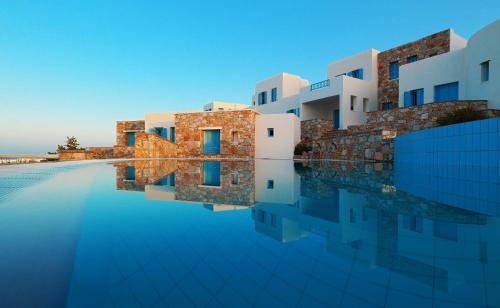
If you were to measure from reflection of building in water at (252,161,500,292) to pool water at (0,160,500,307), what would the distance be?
0.01 meters

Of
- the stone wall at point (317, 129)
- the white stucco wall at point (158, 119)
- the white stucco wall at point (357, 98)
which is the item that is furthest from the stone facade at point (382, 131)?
the white stucco wall at point (158, 119)

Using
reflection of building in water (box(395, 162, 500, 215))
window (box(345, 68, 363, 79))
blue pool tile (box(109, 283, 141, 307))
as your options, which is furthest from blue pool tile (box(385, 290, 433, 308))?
window (box(345, 68, 363, 79))

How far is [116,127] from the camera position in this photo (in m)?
30.6

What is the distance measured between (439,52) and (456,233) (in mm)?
20995

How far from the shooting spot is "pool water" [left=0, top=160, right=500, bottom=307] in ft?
4.65

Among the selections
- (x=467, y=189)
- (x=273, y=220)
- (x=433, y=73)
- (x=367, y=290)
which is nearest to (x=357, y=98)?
A: (x=433, y=73)

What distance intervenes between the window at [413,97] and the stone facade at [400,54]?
2597 mm

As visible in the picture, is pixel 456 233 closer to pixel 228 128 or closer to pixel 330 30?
pixel 228 128

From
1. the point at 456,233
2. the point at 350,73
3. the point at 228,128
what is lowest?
the point at 456,233

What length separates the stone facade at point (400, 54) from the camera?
1867 cm

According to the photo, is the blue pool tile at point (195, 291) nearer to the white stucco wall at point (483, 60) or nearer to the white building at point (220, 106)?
the white stucco wall at point (483, 60)

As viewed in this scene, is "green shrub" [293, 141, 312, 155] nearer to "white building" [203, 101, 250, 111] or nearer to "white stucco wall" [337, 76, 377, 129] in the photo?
"white stucco wall" [337, 76, 377, 129]

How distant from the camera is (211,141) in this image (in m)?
21.7

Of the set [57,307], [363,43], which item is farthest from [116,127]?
[57,307]
